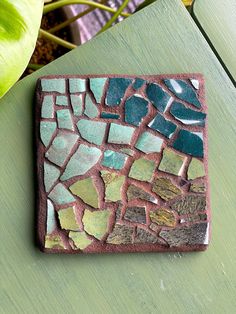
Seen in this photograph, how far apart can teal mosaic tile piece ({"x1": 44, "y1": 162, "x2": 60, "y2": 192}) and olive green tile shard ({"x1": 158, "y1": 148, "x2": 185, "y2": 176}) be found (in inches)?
4.3

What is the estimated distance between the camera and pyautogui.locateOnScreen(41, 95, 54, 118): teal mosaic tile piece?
2.19 ft

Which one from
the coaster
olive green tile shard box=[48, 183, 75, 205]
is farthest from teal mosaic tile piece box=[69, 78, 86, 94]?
olive green tile shard box=[48, 183, 75, 205]

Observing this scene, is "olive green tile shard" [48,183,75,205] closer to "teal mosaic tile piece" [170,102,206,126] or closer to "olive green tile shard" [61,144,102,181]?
"olive green tile shard" [61,144,102,181]

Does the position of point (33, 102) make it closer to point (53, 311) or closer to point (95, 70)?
point (95, 70)

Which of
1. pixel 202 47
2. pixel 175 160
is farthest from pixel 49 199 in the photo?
pixel 202 47

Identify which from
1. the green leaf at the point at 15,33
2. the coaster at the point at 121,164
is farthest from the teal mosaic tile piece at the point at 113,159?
the green leaf at the point at 15,33

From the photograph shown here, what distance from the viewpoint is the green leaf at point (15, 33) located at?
2.00 ft

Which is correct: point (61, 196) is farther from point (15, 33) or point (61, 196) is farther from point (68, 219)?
point (15, 33)

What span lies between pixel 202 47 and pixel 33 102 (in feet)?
0.66

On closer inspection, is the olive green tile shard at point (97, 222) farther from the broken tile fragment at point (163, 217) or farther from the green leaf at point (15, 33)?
the green leaf at point (15, 33)

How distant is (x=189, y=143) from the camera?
665mm

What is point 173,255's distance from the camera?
65 cm

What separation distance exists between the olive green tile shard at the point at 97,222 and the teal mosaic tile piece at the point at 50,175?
46 millimetres

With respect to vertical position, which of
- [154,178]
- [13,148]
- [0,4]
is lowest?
[154,178]
